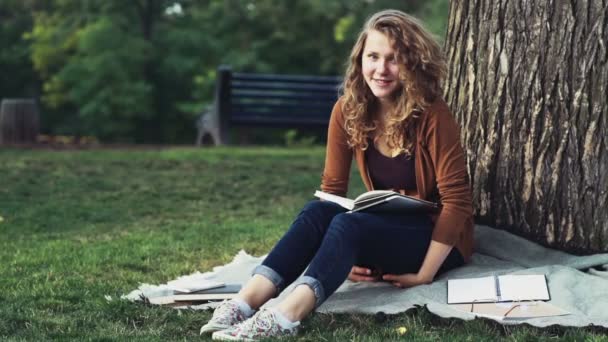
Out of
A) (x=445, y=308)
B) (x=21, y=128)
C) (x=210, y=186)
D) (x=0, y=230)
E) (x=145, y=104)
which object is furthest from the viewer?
(x=145, y=104)

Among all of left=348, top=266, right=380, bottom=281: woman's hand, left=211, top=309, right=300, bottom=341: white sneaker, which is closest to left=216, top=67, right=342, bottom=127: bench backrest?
left=348, top=266, right=380, bottom=281: woman's hand

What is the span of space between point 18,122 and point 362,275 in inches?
419

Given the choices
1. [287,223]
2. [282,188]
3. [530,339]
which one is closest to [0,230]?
[287,223]

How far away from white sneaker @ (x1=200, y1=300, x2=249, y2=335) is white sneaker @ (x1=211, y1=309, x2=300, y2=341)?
5 cm

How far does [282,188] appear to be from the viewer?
9227 mm

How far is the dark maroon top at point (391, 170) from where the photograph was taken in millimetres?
4527

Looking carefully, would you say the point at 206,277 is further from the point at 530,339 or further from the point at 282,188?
the point at 282,188

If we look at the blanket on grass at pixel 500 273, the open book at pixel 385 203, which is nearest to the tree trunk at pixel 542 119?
the blanket on grass at pixel 500 273

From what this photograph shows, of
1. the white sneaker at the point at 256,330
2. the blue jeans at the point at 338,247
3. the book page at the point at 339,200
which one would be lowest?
the white sneaker at the point at 256,330

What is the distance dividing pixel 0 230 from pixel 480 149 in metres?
3.65

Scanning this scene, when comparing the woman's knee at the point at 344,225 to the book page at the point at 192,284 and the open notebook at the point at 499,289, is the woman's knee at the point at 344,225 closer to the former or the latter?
the open notebook at the point at 499,289

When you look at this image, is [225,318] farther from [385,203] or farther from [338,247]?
[385,203]

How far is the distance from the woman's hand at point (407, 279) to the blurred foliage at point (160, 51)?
2066 centimetres

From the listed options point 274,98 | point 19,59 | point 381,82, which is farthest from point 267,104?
point 19,59
